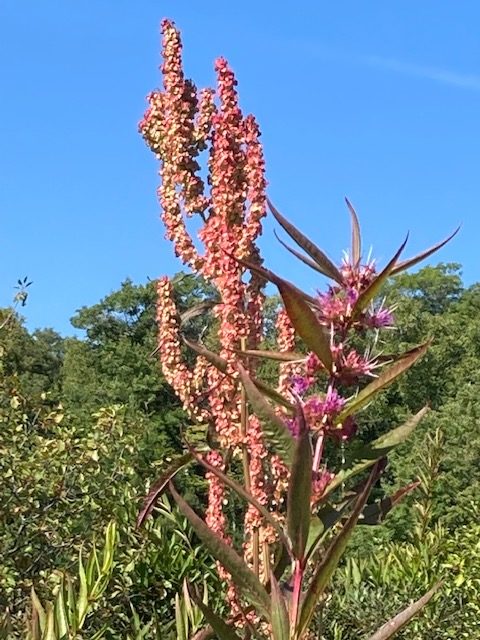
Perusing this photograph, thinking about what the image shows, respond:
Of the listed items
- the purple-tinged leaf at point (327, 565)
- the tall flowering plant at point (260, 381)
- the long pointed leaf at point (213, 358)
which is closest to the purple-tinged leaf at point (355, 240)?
the tall flowering plant at point (260, 381)

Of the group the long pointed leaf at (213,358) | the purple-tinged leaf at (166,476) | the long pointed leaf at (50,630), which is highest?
the long pointed leaf at (213,358)

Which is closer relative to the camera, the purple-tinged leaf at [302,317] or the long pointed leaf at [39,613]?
the purple-tinged leaf at [302,317]

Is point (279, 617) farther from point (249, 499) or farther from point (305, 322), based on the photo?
point (305, 322)

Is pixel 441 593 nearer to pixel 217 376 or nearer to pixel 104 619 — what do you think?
pixel 104 619

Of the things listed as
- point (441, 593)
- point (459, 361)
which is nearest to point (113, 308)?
point (459, 361)

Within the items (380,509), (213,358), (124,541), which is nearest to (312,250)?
(380,509)

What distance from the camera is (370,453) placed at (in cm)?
143

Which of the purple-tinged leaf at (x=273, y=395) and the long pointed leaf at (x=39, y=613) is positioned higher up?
the purple-tinged leaf at (x=273, y=395)

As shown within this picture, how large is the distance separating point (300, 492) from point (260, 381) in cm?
29

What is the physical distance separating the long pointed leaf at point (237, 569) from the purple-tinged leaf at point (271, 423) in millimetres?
148

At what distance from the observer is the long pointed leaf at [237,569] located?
53.9 inches

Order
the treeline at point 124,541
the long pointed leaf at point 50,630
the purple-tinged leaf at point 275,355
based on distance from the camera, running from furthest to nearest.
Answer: the treeline at point 124,541 < the long pointed leaf at point 50,630 < the purple-tinged leaf at point 275,355

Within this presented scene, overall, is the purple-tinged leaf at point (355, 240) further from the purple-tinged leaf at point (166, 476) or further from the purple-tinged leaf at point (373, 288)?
the purple-tinged leaf at point (166, 476)

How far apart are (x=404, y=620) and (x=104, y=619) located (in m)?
2.87
